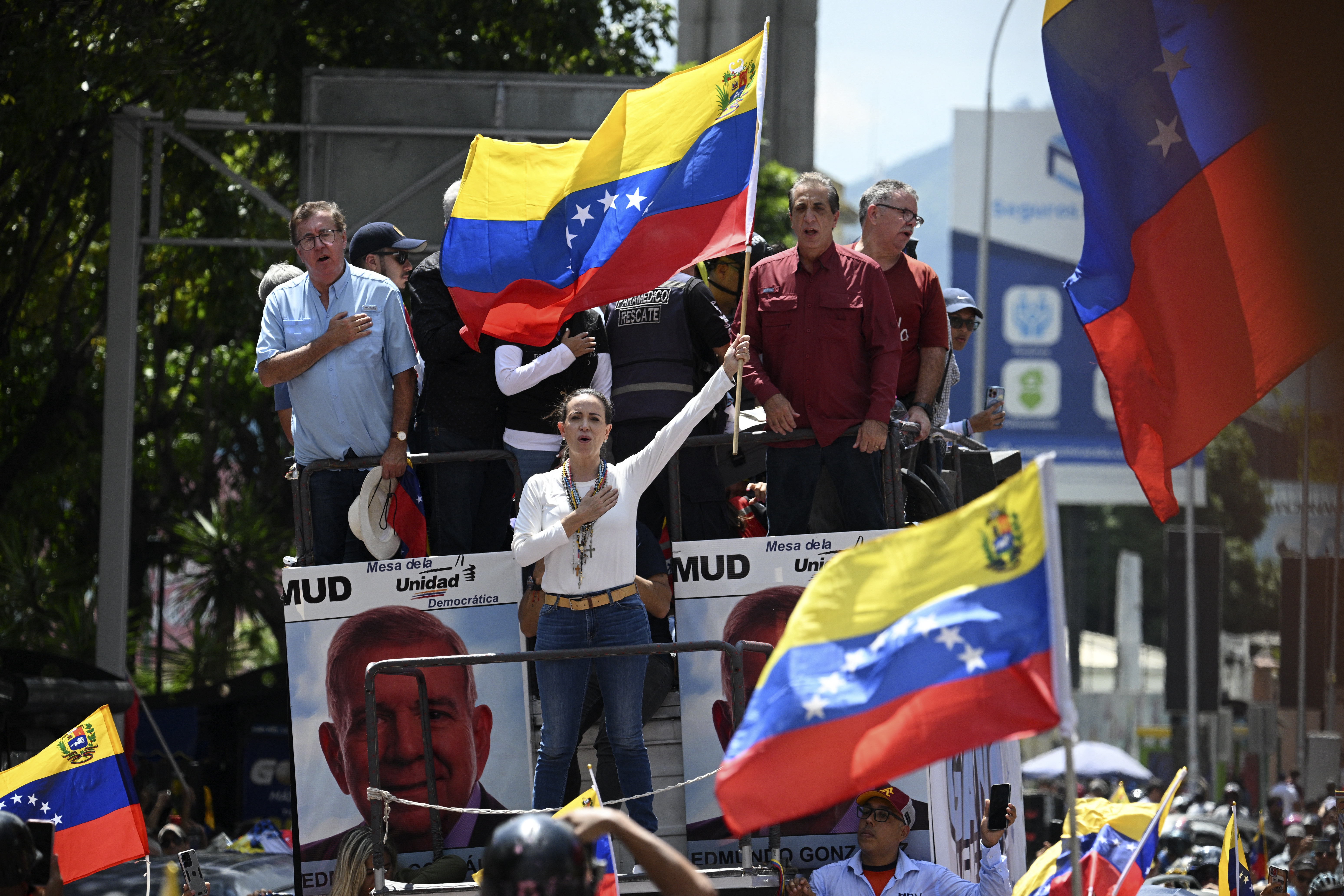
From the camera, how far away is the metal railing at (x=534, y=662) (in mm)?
6793

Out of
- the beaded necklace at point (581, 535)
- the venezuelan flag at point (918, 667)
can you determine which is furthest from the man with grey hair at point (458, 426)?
the venezuelan flag at point (918, 667)

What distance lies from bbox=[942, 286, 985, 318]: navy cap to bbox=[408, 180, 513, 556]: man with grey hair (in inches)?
112

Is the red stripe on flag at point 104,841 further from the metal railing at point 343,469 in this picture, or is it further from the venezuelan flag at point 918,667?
the venezuelan flag at point 918,667

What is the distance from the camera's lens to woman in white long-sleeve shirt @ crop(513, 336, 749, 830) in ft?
22.7

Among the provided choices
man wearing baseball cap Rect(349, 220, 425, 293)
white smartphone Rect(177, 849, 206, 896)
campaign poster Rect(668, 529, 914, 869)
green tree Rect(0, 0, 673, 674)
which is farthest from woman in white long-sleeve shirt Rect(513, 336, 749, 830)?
green tree Rect(0, 0, 673, 674)

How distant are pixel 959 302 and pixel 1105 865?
139 inches

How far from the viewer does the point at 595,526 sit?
699 centimetres

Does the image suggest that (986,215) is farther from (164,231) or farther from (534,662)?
(534,662)

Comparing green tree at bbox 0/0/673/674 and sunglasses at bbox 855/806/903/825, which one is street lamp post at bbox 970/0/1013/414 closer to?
green tree at bbox 0/0/673/674

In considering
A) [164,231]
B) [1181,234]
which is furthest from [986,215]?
[1181,234]

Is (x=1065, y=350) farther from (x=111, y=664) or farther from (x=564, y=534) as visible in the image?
(x=564, y=534)

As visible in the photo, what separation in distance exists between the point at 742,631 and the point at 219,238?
39.9 ft

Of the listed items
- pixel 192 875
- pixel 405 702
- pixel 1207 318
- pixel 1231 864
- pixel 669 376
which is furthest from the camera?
pixel 669 376

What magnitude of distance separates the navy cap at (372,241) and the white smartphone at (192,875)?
3.22 metres
